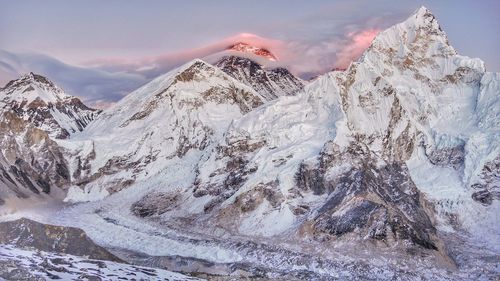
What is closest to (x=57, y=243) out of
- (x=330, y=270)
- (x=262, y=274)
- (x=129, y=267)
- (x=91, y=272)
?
(x=129, y=267)

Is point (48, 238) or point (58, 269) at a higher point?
point (48, 238)

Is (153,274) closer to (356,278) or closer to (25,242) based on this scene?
(25,242)

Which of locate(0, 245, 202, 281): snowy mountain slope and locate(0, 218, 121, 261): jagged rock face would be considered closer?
locate(0, 245, 202, 281): snowy mountain slope

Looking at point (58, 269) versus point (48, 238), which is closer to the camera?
point (58, 269)

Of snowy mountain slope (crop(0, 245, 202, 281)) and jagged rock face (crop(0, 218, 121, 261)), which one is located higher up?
jagged rock face (crop(0, 218, 121, 261))

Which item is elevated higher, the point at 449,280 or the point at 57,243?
the point at 57,243

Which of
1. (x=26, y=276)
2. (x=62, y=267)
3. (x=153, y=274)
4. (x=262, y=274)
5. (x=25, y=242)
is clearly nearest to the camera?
(x=26, y=276)

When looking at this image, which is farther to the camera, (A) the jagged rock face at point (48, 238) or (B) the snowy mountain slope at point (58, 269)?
(A) the jagged rock face at point (48, 238)

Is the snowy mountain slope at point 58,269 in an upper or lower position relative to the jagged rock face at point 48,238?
lower
